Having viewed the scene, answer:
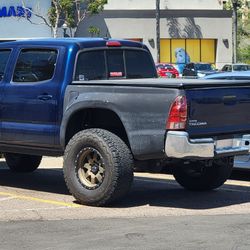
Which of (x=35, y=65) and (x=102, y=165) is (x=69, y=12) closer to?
(x=35, y=65)

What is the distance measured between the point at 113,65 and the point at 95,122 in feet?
3.48

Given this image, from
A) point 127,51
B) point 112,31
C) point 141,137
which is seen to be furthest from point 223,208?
point 112,31

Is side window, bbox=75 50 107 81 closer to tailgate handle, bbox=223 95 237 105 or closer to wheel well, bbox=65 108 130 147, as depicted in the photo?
wheel well, bbox=65 108 130 147

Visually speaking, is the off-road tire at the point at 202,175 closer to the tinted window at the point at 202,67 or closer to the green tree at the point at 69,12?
the tinted window at the point at 202,67

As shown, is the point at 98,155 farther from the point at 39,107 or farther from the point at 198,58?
the point at 198,58

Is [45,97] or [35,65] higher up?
[35,65]

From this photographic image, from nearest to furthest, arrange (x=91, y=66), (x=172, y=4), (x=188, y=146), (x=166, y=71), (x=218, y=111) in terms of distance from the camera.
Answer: (x=188, y=146), (x=218, y=111), (x=91, y=66), (x=166, y=71), (x=172, y=4)

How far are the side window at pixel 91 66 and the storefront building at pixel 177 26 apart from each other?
142ft

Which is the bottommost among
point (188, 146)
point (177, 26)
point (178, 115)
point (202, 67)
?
point (202, 67)

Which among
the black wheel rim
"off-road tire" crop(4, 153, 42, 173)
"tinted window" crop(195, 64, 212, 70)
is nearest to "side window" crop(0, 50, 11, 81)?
the black wheel rim

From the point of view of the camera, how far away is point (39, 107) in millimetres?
8758

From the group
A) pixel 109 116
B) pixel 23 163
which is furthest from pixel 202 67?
pixel 109 116

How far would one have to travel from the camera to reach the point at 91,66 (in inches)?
354

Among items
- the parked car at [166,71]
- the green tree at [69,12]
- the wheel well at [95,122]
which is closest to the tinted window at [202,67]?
the parked car at [166,71]
